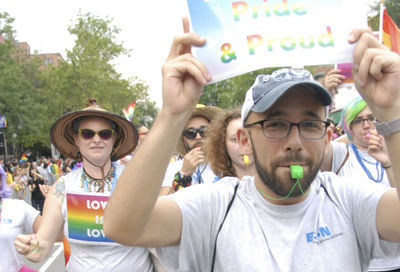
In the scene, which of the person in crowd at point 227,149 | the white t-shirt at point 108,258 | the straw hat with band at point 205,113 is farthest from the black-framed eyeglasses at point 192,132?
the white t-shirt at point 108,258

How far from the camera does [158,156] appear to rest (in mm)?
1460

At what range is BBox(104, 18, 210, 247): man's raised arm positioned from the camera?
56.9 inches

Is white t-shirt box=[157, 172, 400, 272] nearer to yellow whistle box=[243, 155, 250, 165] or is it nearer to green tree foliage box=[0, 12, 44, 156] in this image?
yellow whistle box=[243, 155, 250, 165]

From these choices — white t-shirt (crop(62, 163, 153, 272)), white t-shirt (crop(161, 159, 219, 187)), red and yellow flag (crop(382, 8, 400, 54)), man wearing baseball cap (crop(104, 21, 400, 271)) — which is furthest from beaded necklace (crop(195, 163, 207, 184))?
red and yellow flag (crop(382, 8, 400, 54))

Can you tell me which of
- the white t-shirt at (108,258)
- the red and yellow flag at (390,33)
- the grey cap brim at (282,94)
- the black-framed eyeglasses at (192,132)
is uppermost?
the red and yellow flag at (390,33)

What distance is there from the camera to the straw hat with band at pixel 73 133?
3.26m

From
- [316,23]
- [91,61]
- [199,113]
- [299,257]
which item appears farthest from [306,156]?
[91,61]

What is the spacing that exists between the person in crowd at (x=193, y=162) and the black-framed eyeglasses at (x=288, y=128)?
1.82 m

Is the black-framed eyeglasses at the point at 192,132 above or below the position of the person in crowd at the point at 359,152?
above

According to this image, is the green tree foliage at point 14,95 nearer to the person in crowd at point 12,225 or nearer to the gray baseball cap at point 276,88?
the person in crowd at point 12,225

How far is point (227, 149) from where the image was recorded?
335 cm

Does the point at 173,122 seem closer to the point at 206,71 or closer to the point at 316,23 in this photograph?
the point at 206,71

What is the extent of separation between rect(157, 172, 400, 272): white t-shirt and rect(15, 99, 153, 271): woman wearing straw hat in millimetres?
1365

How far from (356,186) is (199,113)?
257 cm
